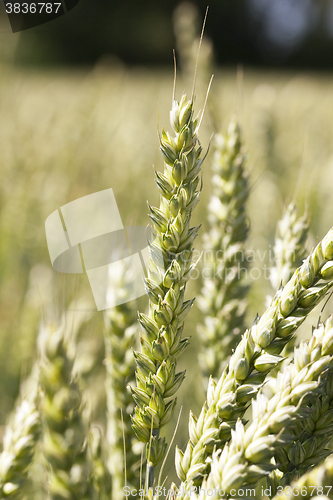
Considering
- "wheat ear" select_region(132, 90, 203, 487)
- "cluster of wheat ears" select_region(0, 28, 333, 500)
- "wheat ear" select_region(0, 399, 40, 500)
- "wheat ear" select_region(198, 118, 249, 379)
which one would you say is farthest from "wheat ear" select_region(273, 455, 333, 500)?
"wheat ear" select_region(198, 118, 249, 379)

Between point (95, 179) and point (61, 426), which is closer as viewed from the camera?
point (61, 426)

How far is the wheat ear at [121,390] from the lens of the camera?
0.43 metres

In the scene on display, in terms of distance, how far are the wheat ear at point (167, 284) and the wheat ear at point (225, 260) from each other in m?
0.27

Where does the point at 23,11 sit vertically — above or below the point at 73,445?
above

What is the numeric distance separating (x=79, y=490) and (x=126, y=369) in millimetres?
154

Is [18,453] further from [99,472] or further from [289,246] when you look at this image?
[289,246]

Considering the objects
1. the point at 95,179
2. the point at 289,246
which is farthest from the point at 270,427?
the point at 95,179

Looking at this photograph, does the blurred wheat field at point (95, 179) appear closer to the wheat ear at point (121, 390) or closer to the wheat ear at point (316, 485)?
the wheat ear at point (121, 390)

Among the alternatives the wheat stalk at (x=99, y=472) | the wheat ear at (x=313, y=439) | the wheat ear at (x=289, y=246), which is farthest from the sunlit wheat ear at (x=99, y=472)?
the wheat ear at (x=289, y=246)

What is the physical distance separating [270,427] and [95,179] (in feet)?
4.53

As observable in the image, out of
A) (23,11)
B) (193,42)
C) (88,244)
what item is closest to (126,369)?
(88,244)

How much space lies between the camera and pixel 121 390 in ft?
1.45

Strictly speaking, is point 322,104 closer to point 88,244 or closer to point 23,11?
point 23,11

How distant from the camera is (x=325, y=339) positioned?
256mm
